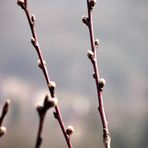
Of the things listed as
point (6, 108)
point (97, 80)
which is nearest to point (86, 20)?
point (97, 80)

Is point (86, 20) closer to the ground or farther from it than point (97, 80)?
farther from it

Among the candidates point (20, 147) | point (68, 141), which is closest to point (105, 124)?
point (68, 141)

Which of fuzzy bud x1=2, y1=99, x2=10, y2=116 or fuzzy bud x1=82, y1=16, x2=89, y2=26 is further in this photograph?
fuzzy bud x1=82, y1=16, x2=89, y2=26

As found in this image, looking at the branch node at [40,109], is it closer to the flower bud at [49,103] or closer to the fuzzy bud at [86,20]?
the flower bud at [49,103]

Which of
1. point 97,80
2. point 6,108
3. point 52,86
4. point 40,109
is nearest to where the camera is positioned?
point 40,109

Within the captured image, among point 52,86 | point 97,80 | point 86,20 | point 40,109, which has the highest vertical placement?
point 86,20

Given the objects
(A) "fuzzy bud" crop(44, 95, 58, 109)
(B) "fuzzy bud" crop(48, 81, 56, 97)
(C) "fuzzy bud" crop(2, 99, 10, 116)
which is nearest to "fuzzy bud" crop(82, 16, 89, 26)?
(B) "fuzzy bud" crop(48, 81, 56, 97)

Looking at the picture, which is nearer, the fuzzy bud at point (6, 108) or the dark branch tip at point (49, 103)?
the dark branch tip at point (49, 103)

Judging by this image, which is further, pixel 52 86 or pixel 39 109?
pixel 52 86

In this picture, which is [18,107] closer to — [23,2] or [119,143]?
[119,143]

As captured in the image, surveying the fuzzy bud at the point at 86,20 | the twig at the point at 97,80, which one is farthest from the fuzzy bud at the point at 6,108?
the fuzzy bud at the point at 86,20

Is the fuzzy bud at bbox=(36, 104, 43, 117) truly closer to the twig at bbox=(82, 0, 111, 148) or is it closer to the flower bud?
the flower bud

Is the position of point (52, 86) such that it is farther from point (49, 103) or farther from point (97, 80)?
point (49, 103)

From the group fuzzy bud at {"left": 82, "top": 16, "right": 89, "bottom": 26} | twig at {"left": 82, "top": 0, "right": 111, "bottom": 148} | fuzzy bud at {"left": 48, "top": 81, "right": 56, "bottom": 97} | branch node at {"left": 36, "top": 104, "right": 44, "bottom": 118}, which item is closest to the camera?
branch node at {"left": 36, "top": 104, "right": 44, "bottom": 118}
